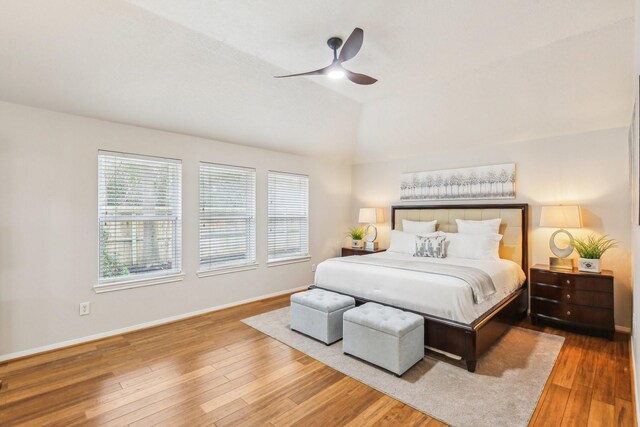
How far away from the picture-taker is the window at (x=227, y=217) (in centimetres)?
438

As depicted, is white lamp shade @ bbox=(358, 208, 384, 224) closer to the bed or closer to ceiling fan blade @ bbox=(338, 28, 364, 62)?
the bed

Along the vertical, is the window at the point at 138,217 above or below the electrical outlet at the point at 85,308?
above

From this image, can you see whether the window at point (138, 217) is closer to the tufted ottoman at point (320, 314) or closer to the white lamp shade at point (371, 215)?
the tufted ottoman at point (320, 314)

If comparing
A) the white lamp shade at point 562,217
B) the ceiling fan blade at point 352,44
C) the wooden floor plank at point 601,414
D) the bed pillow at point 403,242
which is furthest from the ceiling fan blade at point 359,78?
the wooden floor plank at point 601,414

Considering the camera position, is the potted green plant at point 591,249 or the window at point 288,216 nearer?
the potted green plant at point 591,249

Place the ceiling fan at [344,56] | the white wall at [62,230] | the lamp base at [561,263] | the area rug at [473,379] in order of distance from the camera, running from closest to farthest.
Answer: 1. the area rug at [473,379]
2. the ceiling fan at [344,56]
3. the white wall at [62,230]
4. the lamp base at [561,263]

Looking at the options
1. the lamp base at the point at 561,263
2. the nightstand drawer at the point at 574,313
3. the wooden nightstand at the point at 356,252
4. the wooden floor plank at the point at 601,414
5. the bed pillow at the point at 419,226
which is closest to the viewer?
the wooden floor plank at the point at 601,414

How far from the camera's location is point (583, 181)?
392 centimetres

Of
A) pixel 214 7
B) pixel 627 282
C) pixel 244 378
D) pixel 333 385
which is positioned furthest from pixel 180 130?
pixel 627 282

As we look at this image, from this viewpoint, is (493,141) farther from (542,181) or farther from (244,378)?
(244,378)

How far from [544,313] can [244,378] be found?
3.46 metres

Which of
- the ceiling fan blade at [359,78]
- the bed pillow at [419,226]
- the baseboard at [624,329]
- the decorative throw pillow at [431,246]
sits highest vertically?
the ceiling fan blade at [359,78]

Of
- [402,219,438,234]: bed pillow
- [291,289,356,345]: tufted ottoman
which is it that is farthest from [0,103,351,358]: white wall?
[402,219,438,234]: bed pillow

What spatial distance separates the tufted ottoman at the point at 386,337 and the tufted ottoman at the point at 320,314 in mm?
277
